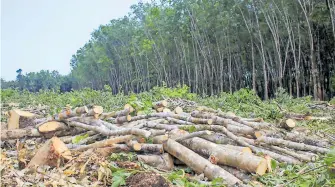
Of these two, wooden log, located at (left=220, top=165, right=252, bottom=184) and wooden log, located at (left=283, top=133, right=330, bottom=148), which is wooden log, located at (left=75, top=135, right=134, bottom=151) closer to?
wooden log, located at (left=220, top=165, right=252, bottom=184)

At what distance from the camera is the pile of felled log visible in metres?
4.52

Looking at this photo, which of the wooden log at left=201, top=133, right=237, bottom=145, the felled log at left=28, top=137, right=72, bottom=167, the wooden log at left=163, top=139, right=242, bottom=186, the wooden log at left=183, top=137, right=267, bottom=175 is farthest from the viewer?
the wooden log at left=201, top=133, right=237, bottom=145

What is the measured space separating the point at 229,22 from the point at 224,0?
7.21 ft

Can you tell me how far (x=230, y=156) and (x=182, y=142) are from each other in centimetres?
95

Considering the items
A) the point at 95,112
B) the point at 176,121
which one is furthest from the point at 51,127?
the point at 176,121

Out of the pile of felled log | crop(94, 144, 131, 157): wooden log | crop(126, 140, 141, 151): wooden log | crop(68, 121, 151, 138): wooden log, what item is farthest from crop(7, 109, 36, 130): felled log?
crop(126, 140, 141, 151): wooden log

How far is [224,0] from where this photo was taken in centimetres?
2355

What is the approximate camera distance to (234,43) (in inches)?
1110

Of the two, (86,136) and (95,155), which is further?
(86,136)

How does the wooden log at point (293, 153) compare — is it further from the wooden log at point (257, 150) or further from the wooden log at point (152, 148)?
the wooden log at point (152, 148)

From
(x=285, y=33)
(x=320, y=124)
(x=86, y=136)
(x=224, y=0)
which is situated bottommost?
(x=320, y=124)

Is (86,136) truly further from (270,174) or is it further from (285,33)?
(285,33)

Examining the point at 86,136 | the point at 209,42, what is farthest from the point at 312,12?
the point at 86,136

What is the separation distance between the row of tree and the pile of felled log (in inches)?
491
